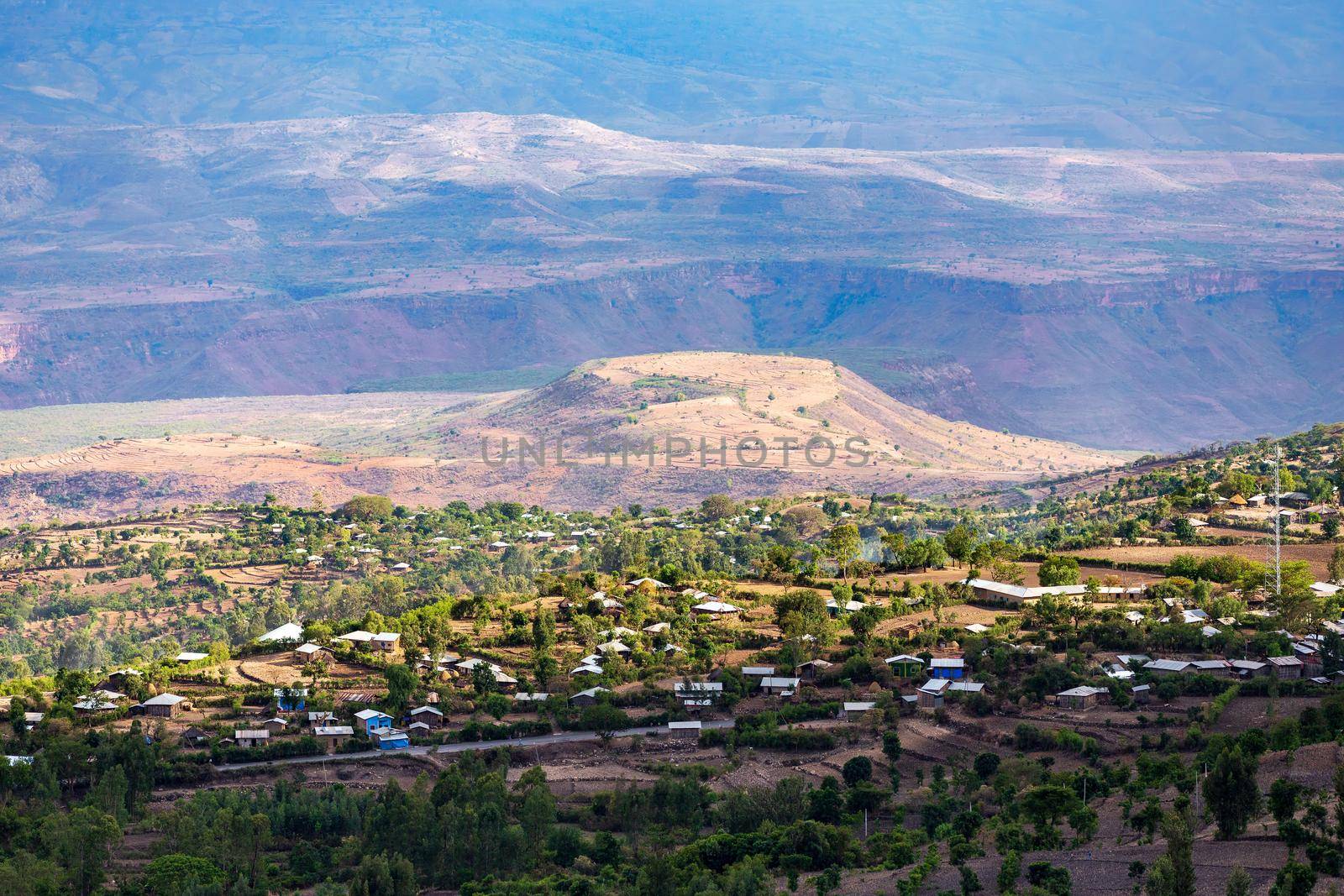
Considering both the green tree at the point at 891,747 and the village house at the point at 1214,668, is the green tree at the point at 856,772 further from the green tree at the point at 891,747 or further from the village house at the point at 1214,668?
the village house at the point at 1214,668

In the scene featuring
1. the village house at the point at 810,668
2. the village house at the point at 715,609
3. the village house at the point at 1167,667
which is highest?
the village house at the point at 715,609

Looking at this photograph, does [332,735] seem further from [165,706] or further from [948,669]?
[948,669]

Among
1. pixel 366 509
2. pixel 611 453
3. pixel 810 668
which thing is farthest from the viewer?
pixel 611 453

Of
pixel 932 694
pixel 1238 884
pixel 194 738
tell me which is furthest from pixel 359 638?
pixel 1238 884

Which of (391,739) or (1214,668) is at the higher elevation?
A: (1214,668)

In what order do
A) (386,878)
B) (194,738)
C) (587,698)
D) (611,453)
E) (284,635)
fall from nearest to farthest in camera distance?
(386,878), (194,738), (587,698), (284,635), (611,453)

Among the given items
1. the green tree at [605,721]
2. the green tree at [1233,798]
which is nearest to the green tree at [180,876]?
the green tree at [605,721]

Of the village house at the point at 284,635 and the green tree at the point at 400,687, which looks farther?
the village house at the point at 284,635

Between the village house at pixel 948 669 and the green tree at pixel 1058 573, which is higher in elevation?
the green tree at pixel 1058 573
